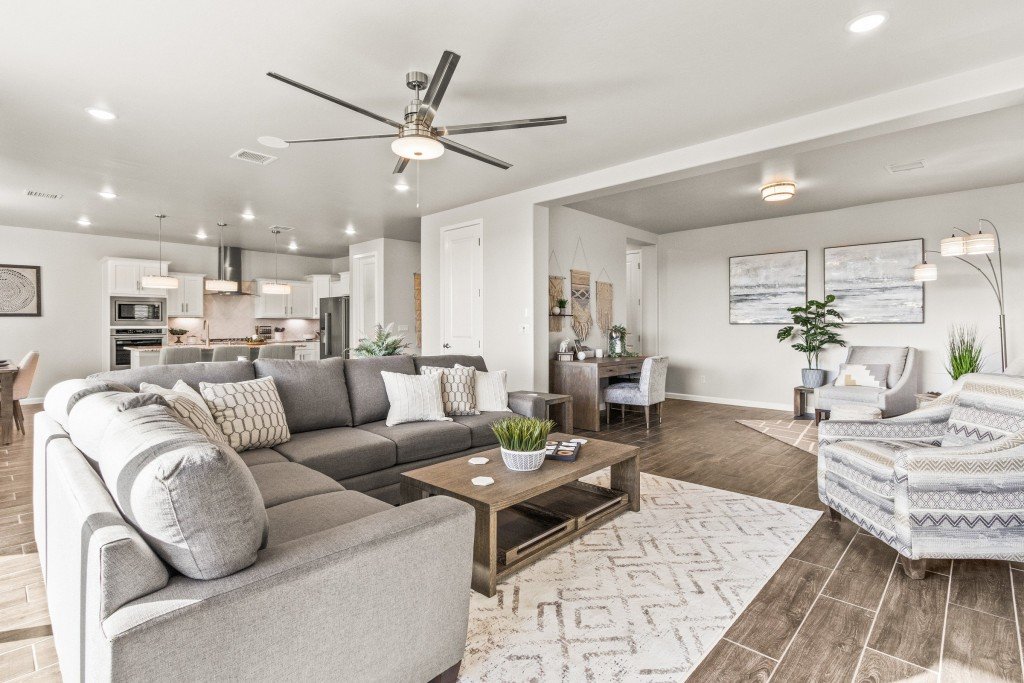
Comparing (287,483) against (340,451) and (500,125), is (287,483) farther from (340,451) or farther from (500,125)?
(500,125)

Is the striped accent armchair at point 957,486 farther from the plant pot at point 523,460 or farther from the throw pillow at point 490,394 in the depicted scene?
the throw pillow at point 490,394

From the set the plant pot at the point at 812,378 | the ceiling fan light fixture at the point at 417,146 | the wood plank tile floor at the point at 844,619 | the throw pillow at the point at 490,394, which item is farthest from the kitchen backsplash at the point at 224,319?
the plant pot at the point at 812,378

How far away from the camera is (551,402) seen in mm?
4297

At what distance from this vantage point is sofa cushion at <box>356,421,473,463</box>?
10.7ft

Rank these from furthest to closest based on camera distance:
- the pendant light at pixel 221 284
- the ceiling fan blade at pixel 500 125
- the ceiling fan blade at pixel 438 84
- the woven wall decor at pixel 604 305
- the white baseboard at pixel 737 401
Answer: the pendant light at pixel 221 284 → the white baseboard at pixel 737 401 → the woven wall decor at pixel 604 305 → the ceiling fan blade at pixel 500 125 → the ceiling fan blade at pixel 438 84

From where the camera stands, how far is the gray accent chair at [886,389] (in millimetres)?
5258

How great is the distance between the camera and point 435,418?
3.67 meters

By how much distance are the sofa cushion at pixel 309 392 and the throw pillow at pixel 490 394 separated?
0.97 meters

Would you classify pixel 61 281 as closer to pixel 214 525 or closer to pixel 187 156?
pixel 187 156

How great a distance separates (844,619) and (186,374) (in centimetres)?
347

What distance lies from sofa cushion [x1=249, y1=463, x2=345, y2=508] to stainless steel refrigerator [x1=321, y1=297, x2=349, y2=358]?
22.0 ft

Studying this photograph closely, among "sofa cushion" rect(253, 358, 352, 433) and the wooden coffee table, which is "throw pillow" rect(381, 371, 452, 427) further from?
the wooden coffee table

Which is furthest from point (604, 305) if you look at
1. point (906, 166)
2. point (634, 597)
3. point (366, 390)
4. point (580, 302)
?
point (634, 597)

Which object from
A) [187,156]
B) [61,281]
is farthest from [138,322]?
[187,156]
